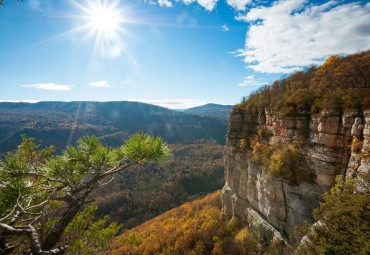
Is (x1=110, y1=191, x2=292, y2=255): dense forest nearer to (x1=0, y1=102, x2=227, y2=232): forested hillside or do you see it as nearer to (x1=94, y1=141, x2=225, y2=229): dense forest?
(x1=0, y1=102, x2=227, y2=232): forested hillside

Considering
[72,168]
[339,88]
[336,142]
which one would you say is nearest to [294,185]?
[336,142]

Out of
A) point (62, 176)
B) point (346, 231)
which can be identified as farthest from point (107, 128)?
point (346, 231)

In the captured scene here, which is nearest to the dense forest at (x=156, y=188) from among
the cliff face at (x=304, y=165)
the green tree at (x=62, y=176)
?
the cliff face at (x=304, y=165)

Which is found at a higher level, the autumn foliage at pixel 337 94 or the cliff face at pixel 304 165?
the autumn foliage at pixel 337 94

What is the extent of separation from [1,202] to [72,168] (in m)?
1.22

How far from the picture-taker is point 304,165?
11.4 m

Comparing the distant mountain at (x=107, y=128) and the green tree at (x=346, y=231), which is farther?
the distant mountain at (x=107, y=128)

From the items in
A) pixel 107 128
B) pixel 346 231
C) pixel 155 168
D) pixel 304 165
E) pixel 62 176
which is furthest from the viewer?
pixel 107 128

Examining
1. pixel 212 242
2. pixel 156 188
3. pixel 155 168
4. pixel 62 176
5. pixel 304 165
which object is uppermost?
pixel 62 176

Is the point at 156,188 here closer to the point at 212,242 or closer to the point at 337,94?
the point at 212,242

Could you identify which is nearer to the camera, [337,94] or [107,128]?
[337,94]

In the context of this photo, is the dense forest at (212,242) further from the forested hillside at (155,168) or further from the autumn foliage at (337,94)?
the forested hillside at (155,168)

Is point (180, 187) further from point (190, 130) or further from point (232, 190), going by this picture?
point (190, 130)

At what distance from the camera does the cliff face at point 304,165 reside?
8758 millimetres
